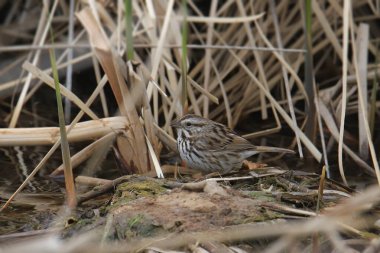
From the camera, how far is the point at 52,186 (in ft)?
19.2

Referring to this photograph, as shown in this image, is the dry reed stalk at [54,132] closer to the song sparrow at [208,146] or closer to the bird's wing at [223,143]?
the song sparrow at [208,146]

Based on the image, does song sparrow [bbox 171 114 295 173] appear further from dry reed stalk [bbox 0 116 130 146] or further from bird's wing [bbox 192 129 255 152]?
dry reed stalk [bbox 0 116 130 146]

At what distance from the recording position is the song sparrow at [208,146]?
584 cm

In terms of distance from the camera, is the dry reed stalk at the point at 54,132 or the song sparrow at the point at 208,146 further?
the song sparrow at the point at 208,146

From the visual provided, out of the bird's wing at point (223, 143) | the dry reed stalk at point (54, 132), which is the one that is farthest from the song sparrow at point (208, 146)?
the dry reed stalk at point (54, 132)

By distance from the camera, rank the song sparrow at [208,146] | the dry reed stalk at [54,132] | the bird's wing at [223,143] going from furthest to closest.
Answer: the bird's wing at [223,143] < the song sparrow at [208,146] < the dry reed stalk at [54,132]

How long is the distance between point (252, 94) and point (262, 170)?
84.4 inches

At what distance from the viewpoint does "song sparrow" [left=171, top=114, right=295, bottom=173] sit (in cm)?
584

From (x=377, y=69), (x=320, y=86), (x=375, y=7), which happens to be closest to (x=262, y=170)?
(x=377, y=69)

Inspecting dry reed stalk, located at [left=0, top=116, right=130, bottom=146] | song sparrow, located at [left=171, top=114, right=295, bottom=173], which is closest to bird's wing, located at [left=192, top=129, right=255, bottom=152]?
song sparrow, located at [left=171, top=114, right=295, bottom=173]

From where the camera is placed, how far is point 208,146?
6.00 meters

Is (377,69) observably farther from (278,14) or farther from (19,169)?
(19,169)

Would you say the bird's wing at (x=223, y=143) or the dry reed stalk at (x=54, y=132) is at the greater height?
the dry reed stalk at (x=54, y=132)

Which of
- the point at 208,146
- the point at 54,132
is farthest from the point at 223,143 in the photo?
the point at 54,132
